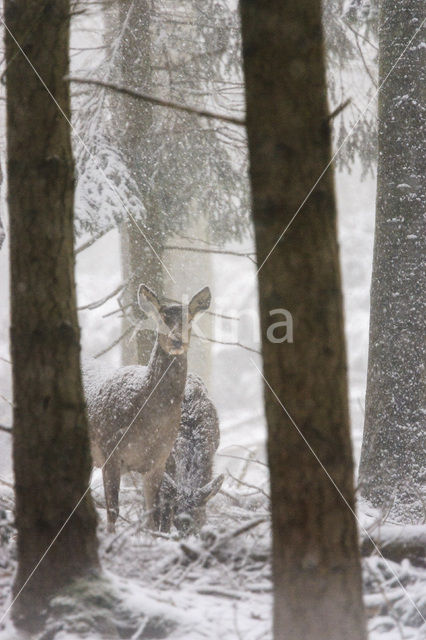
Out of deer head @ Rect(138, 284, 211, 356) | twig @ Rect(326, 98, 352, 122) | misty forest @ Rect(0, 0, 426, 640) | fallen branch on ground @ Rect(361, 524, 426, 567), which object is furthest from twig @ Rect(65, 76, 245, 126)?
deer head @ Rect(138, 284, 211, 356)

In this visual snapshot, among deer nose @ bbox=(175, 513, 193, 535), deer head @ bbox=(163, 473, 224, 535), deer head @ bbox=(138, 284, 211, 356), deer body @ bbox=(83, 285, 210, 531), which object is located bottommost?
deer head @ bbox=(163, 473, 224, 535)

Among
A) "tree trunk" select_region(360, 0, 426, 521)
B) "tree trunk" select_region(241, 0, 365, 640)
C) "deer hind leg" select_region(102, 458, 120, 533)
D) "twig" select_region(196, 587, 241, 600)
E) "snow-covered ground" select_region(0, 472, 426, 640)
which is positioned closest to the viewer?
"tree trunk" select_region(241, 0, 365, 640)

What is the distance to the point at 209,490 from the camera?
662 centimetres

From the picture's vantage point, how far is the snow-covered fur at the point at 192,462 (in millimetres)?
6617

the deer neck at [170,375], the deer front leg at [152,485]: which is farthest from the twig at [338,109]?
the deer front leg at [152,485]

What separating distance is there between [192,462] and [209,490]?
0.56m

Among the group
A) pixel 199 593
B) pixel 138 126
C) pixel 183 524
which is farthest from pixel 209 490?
pixel 138 126

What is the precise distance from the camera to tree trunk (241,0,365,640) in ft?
10.5

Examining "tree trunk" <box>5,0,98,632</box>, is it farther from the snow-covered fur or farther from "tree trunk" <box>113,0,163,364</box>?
"tree trunk" <box>113,0,163,364</box>

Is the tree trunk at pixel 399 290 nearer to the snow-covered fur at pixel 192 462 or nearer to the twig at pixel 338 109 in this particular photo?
the snow-covered fur at pixel 192 462

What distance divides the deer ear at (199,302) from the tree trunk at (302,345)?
3.26 m

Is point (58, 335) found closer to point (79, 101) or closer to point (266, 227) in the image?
point (266, 227)

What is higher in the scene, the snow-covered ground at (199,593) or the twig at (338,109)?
the twig at (338,109)

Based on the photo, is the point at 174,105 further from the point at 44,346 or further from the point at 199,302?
the point at 199,302
